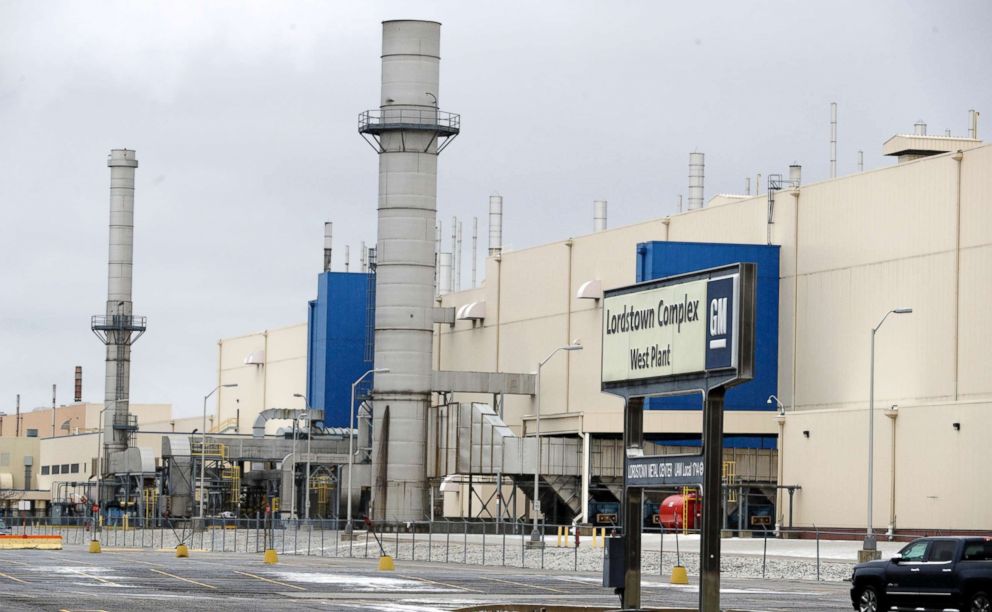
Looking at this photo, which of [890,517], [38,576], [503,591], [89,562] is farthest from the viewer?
[890,517]

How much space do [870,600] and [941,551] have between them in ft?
6.78

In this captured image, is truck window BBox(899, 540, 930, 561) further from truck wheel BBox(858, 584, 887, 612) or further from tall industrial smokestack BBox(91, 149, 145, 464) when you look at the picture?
tall industrial smokestack BBox(91, 149, 145, 464)

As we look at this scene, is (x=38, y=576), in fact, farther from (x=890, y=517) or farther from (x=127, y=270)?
(x=127, y=270)

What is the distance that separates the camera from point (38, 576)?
1877 inches

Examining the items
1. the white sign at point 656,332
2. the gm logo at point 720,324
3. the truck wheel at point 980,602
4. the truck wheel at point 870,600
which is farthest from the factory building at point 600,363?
the gm logo at point 720,324

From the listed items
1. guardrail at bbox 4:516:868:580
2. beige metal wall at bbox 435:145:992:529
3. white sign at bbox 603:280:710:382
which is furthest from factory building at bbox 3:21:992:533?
white sign at bbox 603:280:710:382

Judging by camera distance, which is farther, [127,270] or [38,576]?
[127,270]

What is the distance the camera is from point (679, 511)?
286ft

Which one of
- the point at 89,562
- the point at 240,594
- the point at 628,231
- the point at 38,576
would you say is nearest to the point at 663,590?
the point at 240,594

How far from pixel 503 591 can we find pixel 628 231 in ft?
194

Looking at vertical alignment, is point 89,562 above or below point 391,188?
below

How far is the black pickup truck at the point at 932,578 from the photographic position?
34.8m

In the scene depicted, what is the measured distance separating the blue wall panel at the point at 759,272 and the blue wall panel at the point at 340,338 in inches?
1455

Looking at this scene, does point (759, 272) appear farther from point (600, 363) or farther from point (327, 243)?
point (327, 243)
